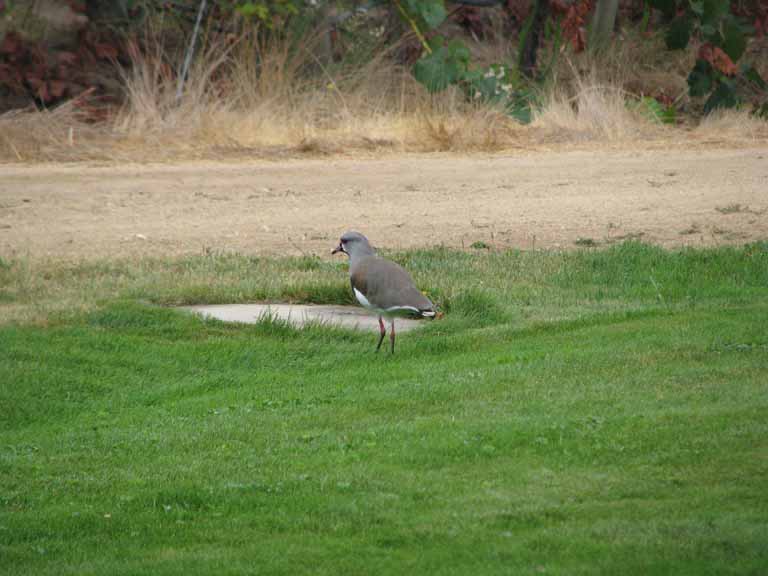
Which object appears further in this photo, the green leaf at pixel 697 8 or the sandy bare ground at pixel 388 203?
the green leaf at pixel 697 8

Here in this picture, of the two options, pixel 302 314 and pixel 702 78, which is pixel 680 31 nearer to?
pixel 702 78

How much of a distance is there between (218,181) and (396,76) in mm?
5027

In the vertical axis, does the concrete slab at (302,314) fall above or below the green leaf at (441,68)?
below

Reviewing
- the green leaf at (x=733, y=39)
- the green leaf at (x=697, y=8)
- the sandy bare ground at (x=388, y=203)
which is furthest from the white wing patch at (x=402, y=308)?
the green leaf at (x=733, y=39)

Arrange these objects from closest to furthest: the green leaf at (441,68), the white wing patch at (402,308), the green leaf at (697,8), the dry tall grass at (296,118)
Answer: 1. the white wing patch at (402,308)
2. the dry tall grass at (296,118)
3. the green leaf at (441,68)
4. the green leaf at (697,8)

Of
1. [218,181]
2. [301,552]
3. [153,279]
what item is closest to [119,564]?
[301,552]

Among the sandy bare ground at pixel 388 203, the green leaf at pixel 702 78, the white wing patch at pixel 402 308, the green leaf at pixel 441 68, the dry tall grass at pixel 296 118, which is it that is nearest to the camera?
the white wing patch at pixel 402 308

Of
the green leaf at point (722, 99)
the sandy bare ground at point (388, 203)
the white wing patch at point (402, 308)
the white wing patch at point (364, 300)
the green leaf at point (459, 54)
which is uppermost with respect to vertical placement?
the green leaf at point (459, 54)

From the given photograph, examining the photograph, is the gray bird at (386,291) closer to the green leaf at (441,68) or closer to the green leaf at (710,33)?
the green leaf at (441,68)

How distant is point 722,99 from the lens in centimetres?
1836

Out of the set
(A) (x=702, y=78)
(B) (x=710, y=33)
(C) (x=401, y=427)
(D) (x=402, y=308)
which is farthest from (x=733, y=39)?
(C) (x=401, y=427)

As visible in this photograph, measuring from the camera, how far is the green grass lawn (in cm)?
475

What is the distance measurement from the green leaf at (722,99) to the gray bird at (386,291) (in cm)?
1144

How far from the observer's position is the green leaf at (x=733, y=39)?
17812 mm
